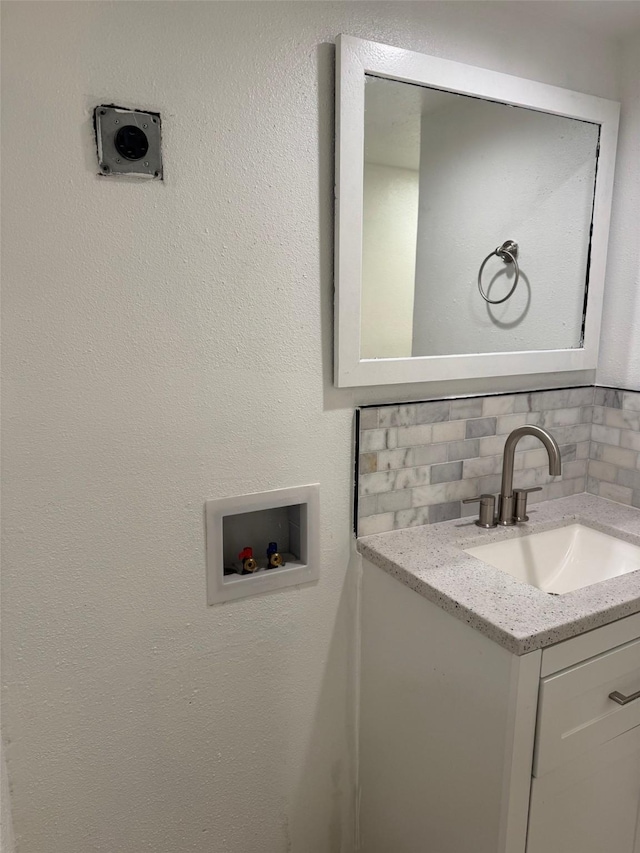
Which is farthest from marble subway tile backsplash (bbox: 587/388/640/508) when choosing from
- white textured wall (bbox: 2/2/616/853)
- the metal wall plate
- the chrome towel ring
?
the metal wall plate

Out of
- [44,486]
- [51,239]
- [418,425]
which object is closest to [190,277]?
[51,239]

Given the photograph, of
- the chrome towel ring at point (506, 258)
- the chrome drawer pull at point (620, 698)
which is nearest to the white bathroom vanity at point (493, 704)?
the chrome drawer pull at point (620, 698)

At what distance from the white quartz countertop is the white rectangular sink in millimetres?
20

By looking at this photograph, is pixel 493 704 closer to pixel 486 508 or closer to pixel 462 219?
pixel 486 508

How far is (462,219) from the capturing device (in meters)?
1.46

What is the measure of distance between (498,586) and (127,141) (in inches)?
40.9

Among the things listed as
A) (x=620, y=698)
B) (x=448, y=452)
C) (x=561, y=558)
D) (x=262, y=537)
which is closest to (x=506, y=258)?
(x=448, y=452)

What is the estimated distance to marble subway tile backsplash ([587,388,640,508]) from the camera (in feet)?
5.41

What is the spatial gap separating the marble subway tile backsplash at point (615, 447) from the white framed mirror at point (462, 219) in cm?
13

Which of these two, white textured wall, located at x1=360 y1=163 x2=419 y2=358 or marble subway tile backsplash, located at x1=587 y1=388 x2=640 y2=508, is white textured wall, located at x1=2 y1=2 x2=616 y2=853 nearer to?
white textured wall, located at x1=360 y1=163 x2=419 y2=358

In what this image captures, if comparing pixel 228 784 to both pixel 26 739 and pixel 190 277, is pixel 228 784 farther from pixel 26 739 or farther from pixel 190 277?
pixel 190 277

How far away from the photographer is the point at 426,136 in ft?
4.44

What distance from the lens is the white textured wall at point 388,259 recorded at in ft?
4.30

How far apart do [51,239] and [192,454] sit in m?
0.45
